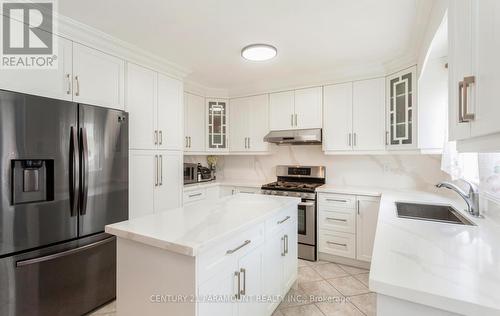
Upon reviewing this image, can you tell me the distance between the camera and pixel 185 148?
11.4 feet

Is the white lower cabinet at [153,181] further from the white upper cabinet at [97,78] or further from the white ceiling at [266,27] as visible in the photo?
the white ceiling at [266,27]

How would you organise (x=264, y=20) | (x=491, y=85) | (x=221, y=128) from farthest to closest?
(x=221, y=128)
(x=264, y=20)
(x=491, y=85)

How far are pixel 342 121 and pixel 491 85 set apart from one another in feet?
8.25

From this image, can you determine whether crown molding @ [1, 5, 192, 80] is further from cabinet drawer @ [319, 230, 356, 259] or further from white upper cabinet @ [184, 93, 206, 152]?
cabinet drawer @ [319, 230, 356, 259]

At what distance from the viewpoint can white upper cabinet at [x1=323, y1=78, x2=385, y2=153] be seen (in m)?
2.87

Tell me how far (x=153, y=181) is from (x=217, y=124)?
165cm

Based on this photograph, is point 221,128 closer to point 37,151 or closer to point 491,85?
point 37,151

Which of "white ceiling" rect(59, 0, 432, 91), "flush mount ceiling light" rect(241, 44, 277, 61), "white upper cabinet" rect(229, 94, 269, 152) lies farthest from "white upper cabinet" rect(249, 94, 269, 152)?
"flush mount ceiling light" rect(241, 44, 277, 61)

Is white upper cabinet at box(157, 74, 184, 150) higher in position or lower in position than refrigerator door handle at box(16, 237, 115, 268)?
higher

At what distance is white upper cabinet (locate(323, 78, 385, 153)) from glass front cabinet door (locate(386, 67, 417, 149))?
0.27ft

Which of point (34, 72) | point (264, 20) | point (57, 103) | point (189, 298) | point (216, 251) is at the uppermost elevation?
point (264, 20)

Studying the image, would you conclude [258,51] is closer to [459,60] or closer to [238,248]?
[459,60]

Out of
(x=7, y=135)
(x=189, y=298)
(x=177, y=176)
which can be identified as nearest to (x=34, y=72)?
(x=7, y=135)

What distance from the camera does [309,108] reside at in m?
3.31
